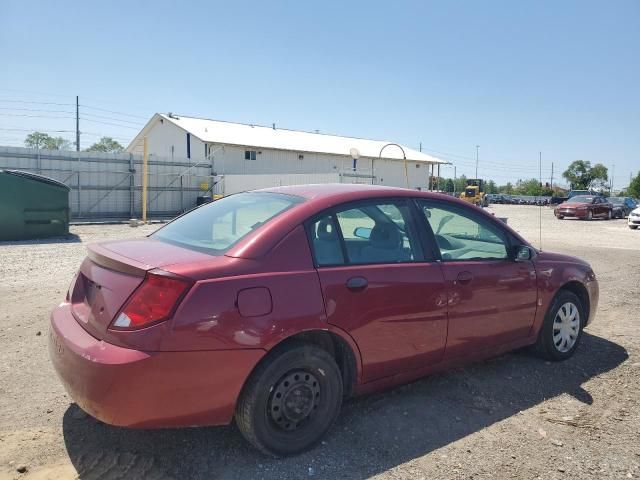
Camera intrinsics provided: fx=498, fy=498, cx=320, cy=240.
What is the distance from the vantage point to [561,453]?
3076 mm

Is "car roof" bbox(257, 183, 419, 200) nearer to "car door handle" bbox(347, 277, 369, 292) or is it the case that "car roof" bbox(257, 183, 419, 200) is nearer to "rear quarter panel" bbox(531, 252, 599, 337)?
"car door handle" bbox(347, 277, 369, 292)

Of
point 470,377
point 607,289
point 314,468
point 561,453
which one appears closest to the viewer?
point 314,468

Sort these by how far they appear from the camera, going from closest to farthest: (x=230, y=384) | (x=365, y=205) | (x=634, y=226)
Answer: (x=230, y=384) < (x=365, y=205) < (x=634, y=226)

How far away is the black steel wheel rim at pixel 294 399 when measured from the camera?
Answer: 2.84 metres

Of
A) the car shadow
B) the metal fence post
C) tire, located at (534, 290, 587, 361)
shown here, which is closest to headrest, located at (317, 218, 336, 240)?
the car shadow

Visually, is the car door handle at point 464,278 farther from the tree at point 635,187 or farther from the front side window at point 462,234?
the tree at point 635,187

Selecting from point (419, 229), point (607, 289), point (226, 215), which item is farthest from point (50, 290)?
point (607, 289)

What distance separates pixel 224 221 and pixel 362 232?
3.19 feet

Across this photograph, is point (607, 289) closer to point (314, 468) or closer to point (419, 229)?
point (419, 229)

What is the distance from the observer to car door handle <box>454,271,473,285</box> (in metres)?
3.59

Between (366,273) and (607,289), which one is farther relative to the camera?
(607,289)

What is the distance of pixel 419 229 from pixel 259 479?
1942 mm

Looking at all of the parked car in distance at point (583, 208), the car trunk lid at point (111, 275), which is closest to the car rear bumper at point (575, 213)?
the parked car in distance at point (583, 208)

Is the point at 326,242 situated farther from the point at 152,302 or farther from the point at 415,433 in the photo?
the point at 415,433
